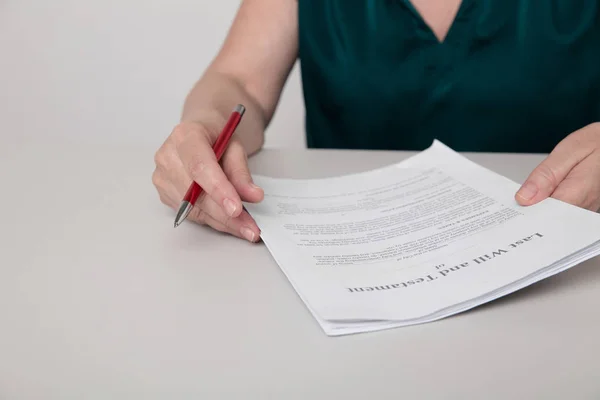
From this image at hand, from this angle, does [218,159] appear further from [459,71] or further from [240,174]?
[459,71]

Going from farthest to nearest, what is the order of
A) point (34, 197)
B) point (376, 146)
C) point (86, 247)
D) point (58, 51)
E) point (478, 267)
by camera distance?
1. point (58, 51)
2. point (376, 146)
3. point (34, 197)
4. point (86, 247)
5. point (478, 267)

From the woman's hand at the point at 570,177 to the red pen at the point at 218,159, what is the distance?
1.06 ft

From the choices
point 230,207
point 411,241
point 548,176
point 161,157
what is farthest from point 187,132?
point 548,176

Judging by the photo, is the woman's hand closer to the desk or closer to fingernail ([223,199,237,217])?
the desk

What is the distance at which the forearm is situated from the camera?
2.68 ft

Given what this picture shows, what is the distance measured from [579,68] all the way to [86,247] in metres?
0.82

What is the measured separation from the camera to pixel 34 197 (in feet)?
2.56

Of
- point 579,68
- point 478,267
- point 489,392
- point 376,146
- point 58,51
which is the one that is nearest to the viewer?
point 489,392

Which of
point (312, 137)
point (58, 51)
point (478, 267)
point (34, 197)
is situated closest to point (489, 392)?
point (478, 267)

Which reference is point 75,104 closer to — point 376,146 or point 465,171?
point 376,146

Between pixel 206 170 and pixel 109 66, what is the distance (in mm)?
1459

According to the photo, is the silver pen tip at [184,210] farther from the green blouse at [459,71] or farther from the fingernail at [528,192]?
the green blouse at [459,71]

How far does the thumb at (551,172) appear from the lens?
623mm

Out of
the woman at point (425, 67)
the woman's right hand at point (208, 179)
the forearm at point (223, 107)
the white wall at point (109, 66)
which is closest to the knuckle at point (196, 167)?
the woman's right hand at point (208, 179)
